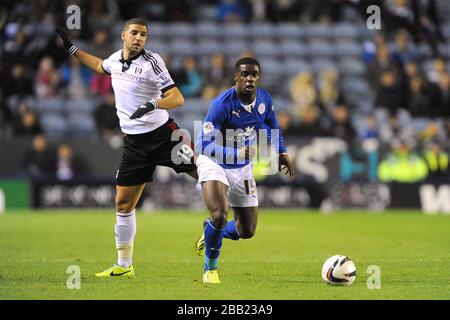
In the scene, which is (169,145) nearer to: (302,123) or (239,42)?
(302,123)

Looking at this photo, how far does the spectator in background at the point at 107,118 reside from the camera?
20.9 meters

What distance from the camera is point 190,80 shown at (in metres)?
22.1

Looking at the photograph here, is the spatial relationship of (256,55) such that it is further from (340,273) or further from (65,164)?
(340,273)

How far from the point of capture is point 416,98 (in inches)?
906

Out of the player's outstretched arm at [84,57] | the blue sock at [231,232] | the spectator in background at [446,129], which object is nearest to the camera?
the blue sock at [231,232]

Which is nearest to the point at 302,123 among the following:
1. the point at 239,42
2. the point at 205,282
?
the point at 239,42

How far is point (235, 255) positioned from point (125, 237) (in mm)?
2795

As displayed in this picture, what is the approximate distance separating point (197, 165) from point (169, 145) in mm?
533

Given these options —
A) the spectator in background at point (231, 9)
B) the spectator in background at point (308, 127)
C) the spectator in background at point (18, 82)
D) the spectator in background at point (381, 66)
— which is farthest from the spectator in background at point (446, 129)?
the spectator in background at point (18, 82)

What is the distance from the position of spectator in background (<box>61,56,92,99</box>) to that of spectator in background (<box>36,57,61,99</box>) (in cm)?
25

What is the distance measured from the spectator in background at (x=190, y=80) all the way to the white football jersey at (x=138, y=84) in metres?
12.2

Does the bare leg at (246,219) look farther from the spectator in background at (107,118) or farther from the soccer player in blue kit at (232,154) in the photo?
the spectator in background at (107,118)

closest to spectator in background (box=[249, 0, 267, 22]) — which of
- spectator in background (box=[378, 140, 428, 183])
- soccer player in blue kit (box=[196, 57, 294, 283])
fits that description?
spectator in background (box=[378, 140, 428, 183])
